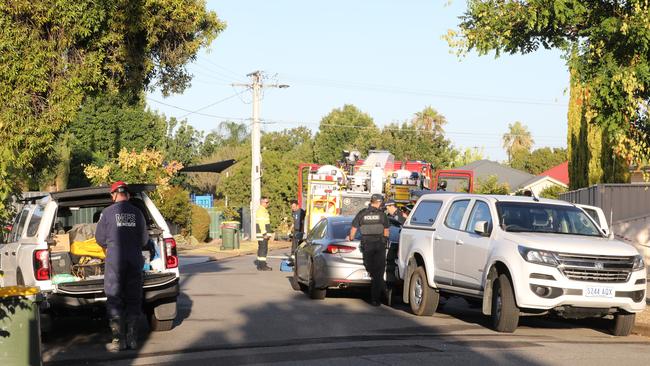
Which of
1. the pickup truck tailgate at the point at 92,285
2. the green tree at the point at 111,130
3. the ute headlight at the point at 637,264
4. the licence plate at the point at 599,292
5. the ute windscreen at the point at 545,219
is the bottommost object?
the licence plate at the point at 599,292

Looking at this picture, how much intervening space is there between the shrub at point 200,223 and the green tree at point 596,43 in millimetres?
32332

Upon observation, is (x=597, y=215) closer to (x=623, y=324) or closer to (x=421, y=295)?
(x=623, y=324)

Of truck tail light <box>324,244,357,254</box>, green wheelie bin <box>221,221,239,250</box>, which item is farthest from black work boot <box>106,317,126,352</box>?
green wheelie bin <box>221,221,239,250</box>

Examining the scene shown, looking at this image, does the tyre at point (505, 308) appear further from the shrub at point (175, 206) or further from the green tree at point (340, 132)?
the green tree at point (340, 132)

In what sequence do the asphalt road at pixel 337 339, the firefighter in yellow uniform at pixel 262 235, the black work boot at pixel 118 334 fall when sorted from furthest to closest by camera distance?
1. the firefighter in yellow uniform at pixel 262 235
2. the black work boot at pixel 118 334
3. the asphalt road at pixel 337 339

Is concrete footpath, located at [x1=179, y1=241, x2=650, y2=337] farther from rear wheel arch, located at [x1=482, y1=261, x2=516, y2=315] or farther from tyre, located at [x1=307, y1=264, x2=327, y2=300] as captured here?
rear wheel arch, located at [x1=482, y1=261, x2=516, y2=315]

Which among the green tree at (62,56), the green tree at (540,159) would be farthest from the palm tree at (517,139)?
the green tree at (62,56)

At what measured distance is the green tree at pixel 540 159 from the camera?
10581cm

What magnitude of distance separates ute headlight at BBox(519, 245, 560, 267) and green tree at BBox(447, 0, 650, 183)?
240 cm

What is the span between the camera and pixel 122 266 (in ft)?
37.7

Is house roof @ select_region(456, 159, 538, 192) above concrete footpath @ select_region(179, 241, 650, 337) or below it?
above

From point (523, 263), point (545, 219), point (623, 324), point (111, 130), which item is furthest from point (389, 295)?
point (111, 130)

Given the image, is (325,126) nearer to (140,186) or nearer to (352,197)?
(352,197)

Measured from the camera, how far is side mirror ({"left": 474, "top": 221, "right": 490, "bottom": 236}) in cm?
1359
